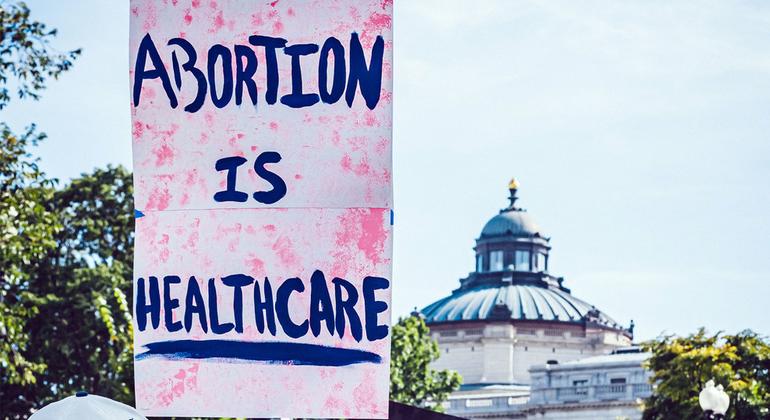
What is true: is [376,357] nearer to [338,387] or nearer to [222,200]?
[338,387]

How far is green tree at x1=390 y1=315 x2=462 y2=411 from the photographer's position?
338 feet

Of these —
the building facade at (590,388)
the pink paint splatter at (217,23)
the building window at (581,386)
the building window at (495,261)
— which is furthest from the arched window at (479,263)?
the pink paint splatter at (217,23)

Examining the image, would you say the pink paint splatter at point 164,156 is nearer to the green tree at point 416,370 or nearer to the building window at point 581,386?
the green tree at point 416,370

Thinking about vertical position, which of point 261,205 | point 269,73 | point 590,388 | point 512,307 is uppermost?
point 269,73

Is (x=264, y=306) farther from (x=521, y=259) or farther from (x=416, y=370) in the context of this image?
(x=521, y=259)

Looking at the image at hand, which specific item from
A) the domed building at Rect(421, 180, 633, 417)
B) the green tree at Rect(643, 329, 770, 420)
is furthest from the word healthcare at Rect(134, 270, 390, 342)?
the domed building at Rect(421, 180, 633, 417)

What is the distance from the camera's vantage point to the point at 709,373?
47781 millimetres

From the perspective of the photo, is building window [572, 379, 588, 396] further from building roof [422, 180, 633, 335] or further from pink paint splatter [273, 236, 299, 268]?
pink paint splatter [273, 236, 299, 268]

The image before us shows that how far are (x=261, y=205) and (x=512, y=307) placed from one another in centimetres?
16327

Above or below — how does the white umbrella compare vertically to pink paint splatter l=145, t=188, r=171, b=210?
below

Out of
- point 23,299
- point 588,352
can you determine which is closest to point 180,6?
point 23,299

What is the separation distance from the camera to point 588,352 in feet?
533

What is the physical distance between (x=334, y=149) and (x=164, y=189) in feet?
2.27

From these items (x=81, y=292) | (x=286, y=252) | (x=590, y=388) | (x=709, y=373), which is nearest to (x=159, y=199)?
(x=286, y=252)
